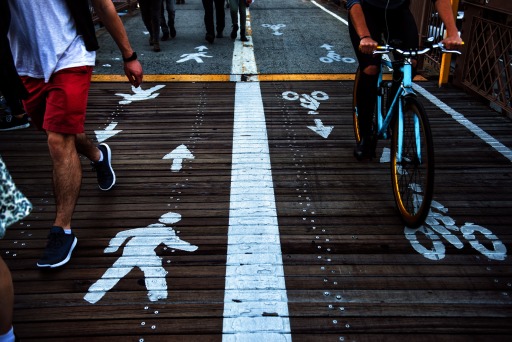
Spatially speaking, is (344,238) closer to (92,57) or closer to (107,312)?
(107,312)

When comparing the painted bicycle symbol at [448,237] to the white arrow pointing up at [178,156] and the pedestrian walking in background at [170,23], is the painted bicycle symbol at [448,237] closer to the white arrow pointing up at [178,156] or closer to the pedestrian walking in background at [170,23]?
the white arrow pointing up at [178,156]

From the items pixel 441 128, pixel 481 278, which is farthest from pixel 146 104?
pixel 481 278

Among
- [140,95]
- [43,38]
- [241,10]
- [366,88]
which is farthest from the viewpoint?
[241,10]

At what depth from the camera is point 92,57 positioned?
2930mm

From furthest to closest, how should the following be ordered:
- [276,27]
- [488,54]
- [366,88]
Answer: [276,27] → [488,54] → [366,88]

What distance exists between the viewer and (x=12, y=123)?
4.91 meters

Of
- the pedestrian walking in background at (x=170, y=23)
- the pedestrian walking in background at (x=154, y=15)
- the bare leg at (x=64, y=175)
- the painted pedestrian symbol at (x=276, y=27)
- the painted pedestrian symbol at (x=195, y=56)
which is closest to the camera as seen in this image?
the bare leg at (x=64, y=175)

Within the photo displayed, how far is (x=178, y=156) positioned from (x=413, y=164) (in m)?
2.11

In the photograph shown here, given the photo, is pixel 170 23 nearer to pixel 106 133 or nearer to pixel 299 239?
pixel 106 133

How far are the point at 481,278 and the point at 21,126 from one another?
15.0ft

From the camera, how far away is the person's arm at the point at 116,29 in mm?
2861

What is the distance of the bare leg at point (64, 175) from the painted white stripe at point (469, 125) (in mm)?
3655

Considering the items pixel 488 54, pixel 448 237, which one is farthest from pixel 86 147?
pixel 488 54

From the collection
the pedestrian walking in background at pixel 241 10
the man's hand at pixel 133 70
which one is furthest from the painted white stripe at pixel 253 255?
the pedestrian walking in background at pixel 241 10
